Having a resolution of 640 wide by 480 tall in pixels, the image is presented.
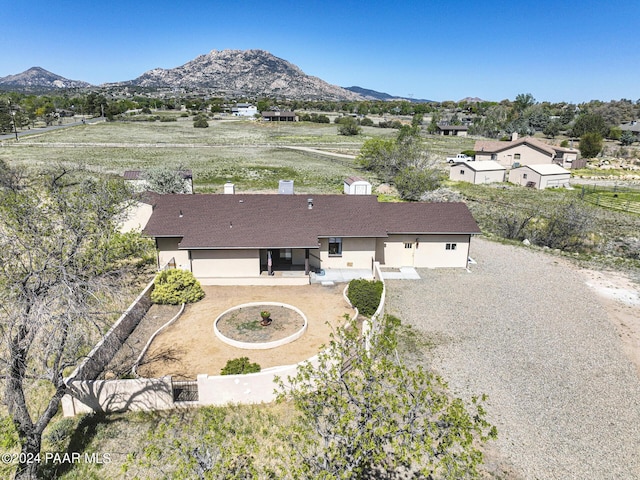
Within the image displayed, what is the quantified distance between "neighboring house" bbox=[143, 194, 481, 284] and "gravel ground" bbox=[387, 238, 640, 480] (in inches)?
94.5

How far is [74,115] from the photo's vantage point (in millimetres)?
160875

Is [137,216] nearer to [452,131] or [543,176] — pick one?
[543,176]

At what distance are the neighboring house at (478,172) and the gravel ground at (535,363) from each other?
36.2m

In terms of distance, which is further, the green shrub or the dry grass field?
the dry grass field

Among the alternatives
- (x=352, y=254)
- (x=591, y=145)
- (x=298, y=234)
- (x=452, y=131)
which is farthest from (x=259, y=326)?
(x=452, y=131)

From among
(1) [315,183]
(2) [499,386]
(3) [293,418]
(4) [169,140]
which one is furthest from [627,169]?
(4) [169,140]

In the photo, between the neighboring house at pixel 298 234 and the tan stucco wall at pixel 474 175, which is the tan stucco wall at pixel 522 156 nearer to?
the tan stucco wall at pixel 474 175

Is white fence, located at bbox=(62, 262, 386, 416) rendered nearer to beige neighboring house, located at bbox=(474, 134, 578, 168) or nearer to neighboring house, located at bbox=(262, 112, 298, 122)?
beige neighboring house, located at bbox=(474, 134, 578, 168)

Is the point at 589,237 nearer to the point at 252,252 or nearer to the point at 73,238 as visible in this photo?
the point at 252,252

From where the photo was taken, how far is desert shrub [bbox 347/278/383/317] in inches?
877

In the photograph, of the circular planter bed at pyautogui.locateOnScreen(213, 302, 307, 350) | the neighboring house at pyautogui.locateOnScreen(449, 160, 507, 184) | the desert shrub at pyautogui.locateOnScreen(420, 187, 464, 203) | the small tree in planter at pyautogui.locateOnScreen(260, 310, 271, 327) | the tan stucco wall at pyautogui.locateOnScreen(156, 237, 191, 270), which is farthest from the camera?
the neighboring house at pyautogui.locateOnScreen(449, 160, 507, 184)

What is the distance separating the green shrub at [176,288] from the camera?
2286cm

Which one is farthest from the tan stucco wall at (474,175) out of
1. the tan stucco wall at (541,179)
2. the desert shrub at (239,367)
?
the desert shrub at (239,367)

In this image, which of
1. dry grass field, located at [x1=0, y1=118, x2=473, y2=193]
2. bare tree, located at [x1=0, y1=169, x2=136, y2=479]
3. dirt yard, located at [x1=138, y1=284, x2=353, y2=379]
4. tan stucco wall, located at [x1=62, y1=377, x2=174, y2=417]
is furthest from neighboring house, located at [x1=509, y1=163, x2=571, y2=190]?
bare tree, located at [x1=0, y1=169, x2=136, y2=479]
